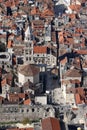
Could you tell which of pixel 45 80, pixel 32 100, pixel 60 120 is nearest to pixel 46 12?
pixel 45 80

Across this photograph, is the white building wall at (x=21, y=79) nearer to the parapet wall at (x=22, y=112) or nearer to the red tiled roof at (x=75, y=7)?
the parapet wall at (x=22, y=112)

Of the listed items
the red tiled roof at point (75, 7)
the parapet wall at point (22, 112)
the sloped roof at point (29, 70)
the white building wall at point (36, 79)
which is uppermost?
the red tiled roof at point (75, 7)

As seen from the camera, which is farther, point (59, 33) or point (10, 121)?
point (59, 33)

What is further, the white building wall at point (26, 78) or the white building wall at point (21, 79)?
the white building wall at point (21, 79)

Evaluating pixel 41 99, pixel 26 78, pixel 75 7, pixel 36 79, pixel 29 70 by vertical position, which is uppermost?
pixel 75 7

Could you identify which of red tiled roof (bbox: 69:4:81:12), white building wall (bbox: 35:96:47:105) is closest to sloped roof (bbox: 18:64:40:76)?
white building wall (bbox: 35:96:47:105)

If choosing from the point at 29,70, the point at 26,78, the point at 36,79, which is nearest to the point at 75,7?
the point at 36,79

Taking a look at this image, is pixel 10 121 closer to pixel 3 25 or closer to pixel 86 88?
pixel 86 88

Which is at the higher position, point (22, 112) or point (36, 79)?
point (36, 79)

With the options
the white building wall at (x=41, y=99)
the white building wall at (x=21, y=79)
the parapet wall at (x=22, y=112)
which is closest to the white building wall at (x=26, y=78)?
the white building wall at (x=21, y=79)

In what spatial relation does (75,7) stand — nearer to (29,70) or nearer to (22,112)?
(29,70)

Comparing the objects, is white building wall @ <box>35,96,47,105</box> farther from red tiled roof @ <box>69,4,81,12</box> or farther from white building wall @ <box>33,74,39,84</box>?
red tiled roof @ <box>69,4,81,12</box>
